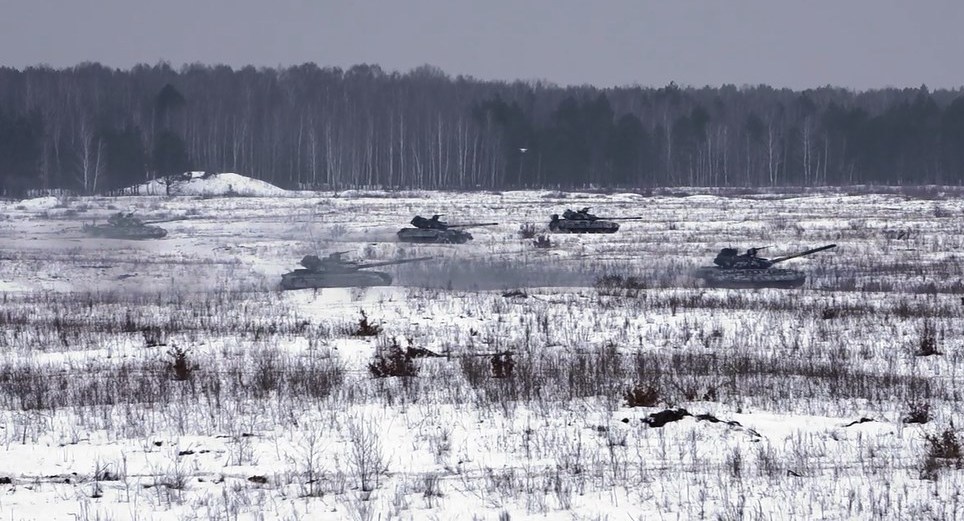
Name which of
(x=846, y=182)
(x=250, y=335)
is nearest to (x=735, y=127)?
(x=846, y=182)

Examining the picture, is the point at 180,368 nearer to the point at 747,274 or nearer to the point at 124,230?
the point at 747,274

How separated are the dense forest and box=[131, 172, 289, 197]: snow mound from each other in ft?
8.25

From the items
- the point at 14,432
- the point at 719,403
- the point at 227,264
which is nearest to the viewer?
the point at 14,432

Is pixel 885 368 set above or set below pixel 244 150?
below

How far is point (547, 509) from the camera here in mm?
8539

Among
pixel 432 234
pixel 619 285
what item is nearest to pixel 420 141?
pixel 432 234

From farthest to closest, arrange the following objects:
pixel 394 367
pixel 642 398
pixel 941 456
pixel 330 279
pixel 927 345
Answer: pixel 330 279 → pixel 927 345 → pixel 394 367 → pixel 642 398 → pixel 941 456

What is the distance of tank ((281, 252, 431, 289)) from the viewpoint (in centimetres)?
3188

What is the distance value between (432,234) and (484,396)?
109 ft

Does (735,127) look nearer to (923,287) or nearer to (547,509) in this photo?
(923,287)

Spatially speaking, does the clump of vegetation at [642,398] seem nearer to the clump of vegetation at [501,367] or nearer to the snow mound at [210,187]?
the clump of vegetation at [501,367]

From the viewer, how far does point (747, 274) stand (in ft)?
105

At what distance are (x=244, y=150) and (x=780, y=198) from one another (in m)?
54.5

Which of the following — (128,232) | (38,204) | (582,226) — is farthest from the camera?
(38,204)
